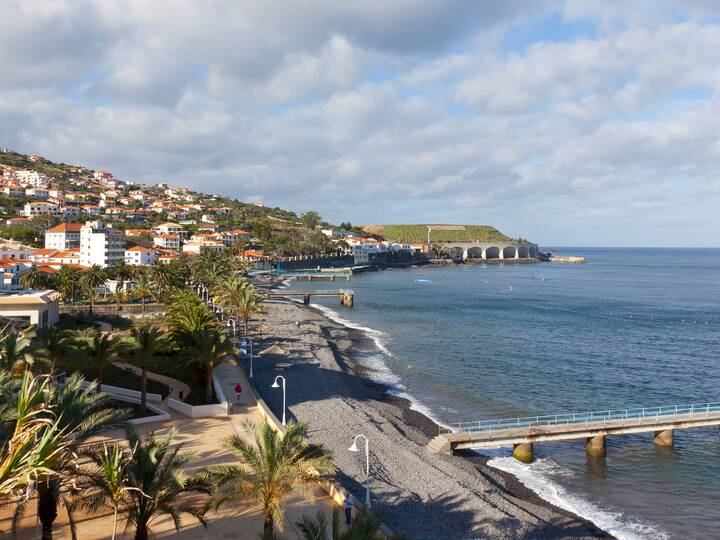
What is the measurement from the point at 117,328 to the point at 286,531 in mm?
39075

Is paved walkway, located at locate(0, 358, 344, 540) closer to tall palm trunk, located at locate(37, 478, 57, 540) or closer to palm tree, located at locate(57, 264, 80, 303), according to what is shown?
tall palm trunk, located at locate(37, 478, 57, 540)

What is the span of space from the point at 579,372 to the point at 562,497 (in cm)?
2451

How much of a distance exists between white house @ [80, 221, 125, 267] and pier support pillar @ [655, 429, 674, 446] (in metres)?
89.6

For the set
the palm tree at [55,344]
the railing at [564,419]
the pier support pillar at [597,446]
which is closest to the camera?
the palm tree at [55,344]

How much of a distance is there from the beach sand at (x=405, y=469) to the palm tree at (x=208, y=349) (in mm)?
4491

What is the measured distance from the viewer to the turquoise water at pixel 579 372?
24344 mm

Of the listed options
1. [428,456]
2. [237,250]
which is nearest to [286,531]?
[428,456]

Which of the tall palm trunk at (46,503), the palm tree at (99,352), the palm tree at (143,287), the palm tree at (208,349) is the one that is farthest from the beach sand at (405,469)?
the palm tree at (143,287)

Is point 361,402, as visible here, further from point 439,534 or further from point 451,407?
point 439,534

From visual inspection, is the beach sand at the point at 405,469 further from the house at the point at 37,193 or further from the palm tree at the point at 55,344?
the house at the point at 37,193

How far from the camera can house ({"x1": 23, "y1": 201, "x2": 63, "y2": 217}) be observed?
488ft

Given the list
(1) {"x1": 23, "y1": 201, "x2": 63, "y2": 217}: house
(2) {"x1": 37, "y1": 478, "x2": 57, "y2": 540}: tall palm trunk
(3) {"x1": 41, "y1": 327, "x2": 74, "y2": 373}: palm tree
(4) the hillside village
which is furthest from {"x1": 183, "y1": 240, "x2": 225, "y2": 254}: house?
(2) {"x1": 37, "y1": 478, "x2": 57, "y2": 540}: tall palm trunk

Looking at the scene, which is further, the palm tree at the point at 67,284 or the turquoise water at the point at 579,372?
the palm tree at the point at 67,284

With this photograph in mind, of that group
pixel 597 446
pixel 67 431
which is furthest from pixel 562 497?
pixel 67 431
